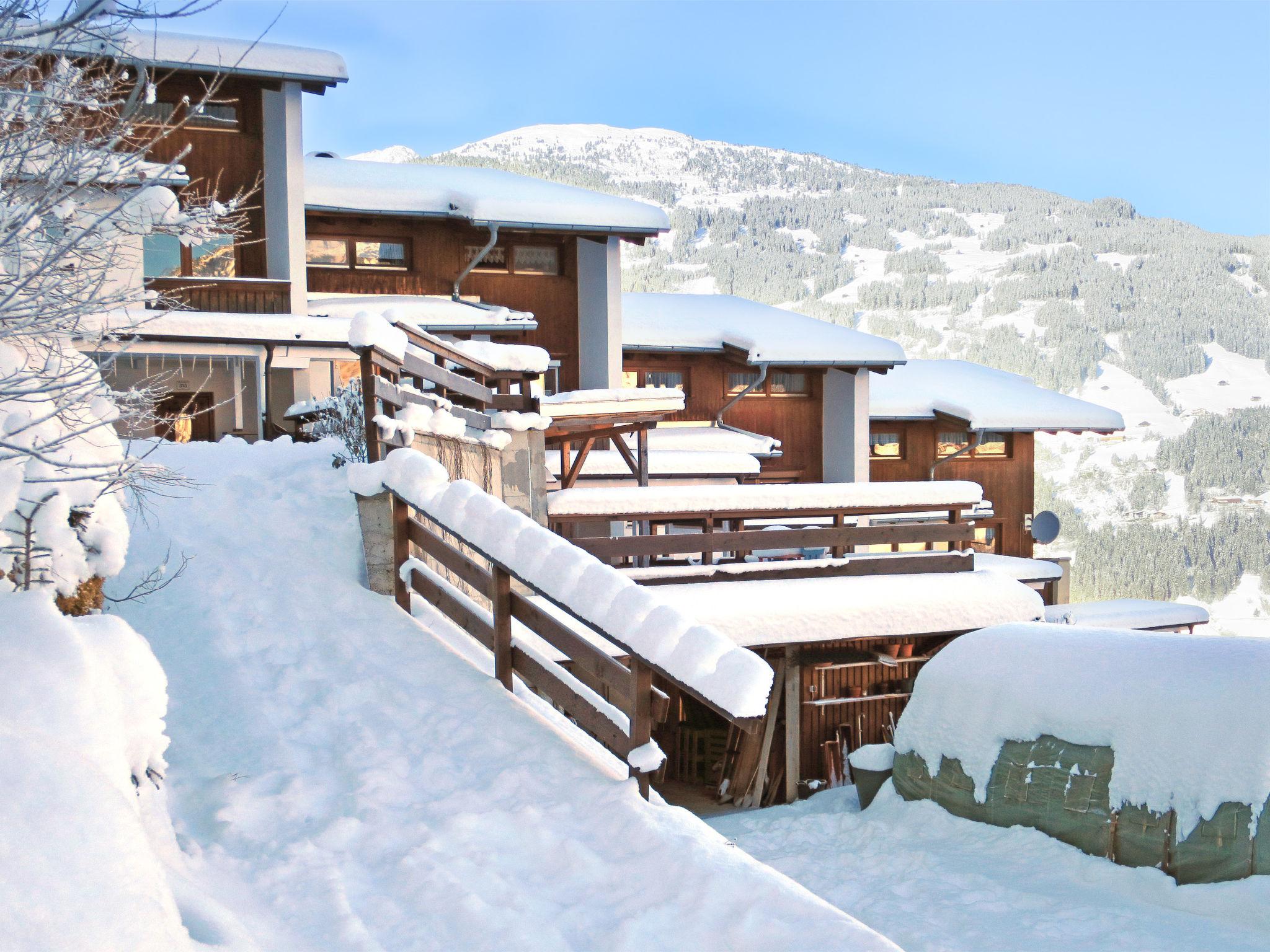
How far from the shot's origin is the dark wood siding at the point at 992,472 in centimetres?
2738

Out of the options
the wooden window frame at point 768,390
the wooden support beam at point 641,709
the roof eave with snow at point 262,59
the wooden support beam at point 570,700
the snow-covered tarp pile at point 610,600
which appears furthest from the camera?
the wooden window frame at point 768,390

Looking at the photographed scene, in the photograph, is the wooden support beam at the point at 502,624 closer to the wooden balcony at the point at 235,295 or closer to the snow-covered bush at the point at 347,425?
the snow-covered bush at the point at 347,425

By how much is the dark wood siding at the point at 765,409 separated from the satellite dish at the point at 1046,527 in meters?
5.91

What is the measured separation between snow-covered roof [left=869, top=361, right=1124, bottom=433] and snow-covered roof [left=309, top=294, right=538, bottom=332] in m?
10.8

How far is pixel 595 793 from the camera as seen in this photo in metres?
5.00

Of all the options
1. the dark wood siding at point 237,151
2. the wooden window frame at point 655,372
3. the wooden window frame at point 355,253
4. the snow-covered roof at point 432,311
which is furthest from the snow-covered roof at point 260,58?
the wooden window frame at point 655,372

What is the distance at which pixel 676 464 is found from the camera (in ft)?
64.0

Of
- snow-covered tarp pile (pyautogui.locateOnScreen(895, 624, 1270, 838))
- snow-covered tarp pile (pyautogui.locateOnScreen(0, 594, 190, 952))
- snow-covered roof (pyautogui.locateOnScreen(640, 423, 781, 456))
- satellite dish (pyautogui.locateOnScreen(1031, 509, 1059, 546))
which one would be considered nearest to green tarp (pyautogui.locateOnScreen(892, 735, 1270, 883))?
snow-covered tarp pile (pyautogui.locateOnScreen(895, 624, 1270, 838))

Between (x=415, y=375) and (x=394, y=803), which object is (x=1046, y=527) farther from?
(x=394, y=803)

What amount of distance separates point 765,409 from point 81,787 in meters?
22.0

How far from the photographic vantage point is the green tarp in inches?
282

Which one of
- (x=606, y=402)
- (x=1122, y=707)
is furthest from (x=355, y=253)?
(x=1122, y=707)

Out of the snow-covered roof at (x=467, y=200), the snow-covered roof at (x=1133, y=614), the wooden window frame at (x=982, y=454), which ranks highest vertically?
the snow-covered roof at (x=467, y=200)

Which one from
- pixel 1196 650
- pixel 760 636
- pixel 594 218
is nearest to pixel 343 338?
pixel 594 218
